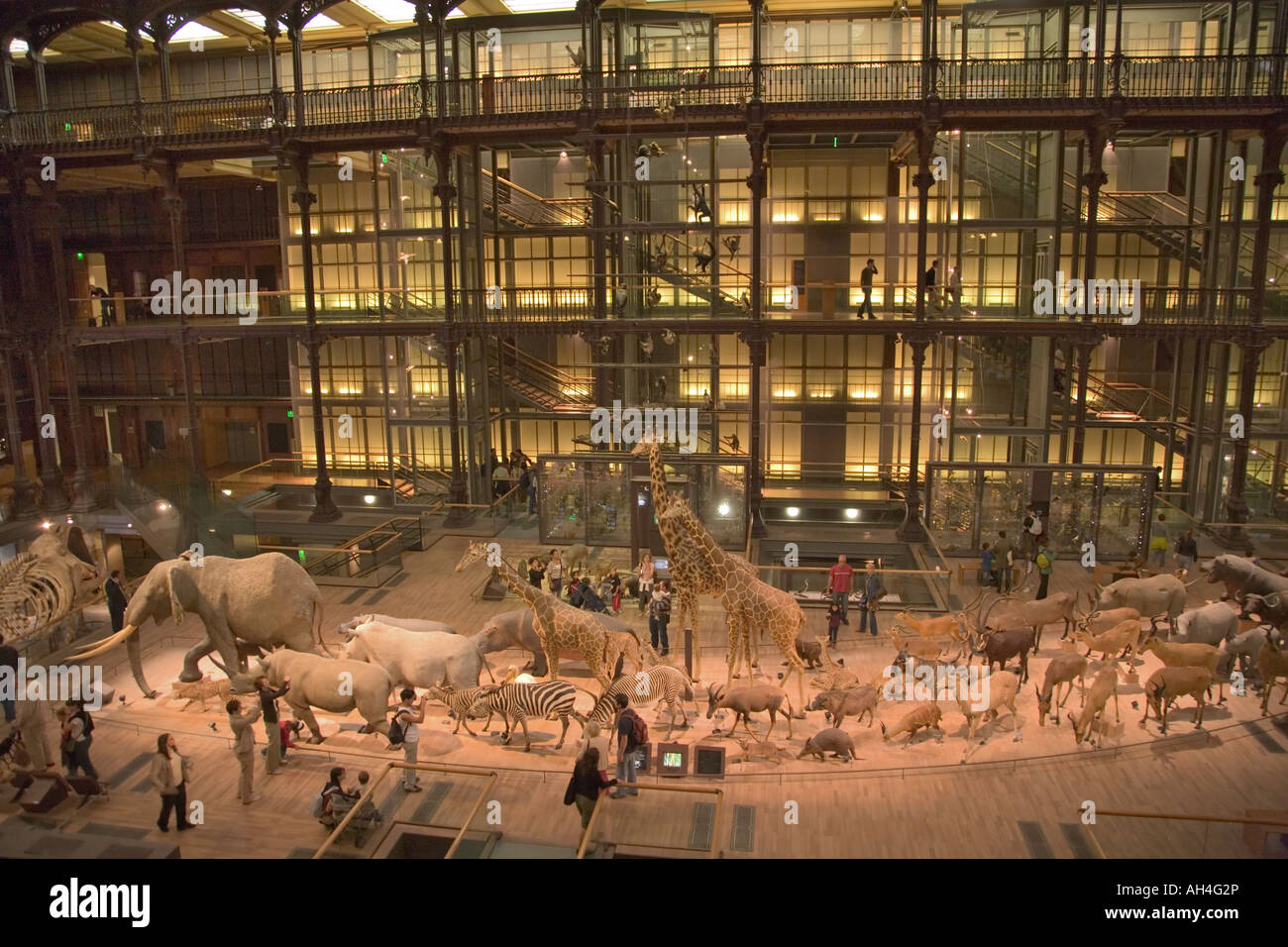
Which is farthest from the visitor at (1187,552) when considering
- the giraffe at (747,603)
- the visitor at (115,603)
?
the visitor at (115,603)

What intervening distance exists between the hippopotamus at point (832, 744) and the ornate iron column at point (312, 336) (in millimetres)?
15843

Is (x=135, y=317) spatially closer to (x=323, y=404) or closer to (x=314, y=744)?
(x=323, y=404)

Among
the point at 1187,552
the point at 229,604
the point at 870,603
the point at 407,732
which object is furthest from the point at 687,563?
the point at 1187,552

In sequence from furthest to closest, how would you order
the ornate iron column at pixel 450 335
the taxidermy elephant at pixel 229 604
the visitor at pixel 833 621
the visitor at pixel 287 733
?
the ornate iron column at pixel 450 335 < the visitor at pixel 833 621 < the taxidermy elephant at pixel 229 604 < the visitor at pixel 287 733

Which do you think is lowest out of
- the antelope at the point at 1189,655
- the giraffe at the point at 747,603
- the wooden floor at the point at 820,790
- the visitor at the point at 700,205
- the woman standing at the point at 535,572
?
the wooden floor at the point at 820,790

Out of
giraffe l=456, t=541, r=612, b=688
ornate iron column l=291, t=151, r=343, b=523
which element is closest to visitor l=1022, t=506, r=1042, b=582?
giraffe l=456, t=541, r=612, b=688

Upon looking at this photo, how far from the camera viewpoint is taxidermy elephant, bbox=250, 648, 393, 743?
13.5 meters

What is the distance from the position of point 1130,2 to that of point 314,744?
78.3ft

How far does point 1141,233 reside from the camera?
83.7 ft

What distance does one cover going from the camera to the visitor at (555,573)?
19.2 m

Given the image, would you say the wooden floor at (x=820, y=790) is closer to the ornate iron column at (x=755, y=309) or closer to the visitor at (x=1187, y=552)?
the visitor at (x=1187, y=552)

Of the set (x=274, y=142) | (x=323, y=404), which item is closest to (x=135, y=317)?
(x=323, y=404)

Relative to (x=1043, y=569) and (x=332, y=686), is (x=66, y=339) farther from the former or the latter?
(x=1043, y=569)
